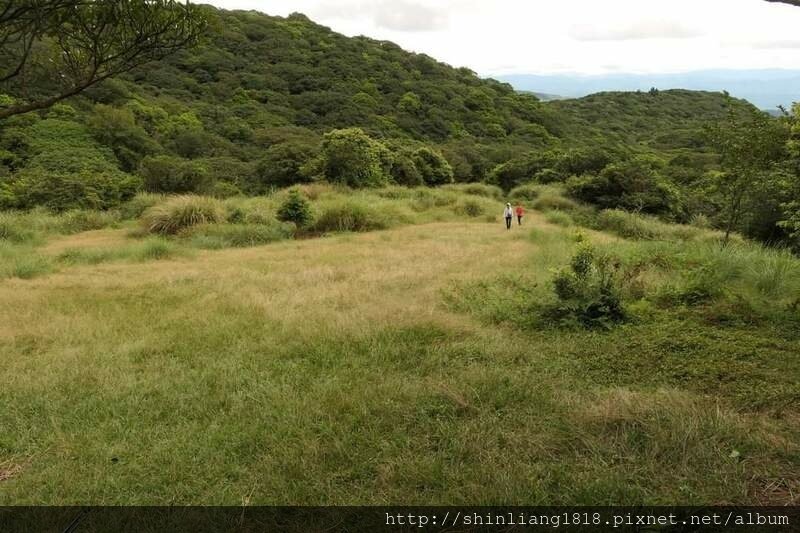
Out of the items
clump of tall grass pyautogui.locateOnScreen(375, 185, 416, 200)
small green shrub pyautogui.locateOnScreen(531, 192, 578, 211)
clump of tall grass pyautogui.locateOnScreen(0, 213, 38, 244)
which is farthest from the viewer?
small green shrub pyautogui.locateOnScreen(531, 192, 578, 211)

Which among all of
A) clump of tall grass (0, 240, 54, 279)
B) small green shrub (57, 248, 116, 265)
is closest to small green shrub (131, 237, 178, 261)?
small green shrub (57, 248, 116, 265)

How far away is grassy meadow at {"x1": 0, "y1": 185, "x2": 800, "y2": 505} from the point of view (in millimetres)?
3586

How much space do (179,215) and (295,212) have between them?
3.88 meters

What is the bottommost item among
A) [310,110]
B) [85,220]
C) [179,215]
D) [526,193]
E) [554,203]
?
[554,203]

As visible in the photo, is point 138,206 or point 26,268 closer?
point 26,268

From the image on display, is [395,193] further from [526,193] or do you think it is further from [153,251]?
[153,251]

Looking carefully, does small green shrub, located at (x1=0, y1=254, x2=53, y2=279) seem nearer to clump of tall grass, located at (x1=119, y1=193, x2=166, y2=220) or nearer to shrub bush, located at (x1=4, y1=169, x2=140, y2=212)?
clump of tall grass, located at (x1=119, y1=193, x2=166, y2=220)

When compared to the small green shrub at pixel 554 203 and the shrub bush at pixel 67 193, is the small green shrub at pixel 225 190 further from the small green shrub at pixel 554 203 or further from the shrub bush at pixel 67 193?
the small green shrub at pixel 554 203

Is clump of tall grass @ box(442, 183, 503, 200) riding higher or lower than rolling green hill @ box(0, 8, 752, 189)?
lower

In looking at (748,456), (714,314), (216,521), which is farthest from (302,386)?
(714,314)

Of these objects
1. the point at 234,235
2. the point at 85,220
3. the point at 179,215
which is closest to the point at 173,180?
the point at 85,220

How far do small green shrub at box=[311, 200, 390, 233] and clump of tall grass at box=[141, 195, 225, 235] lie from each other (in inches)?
140

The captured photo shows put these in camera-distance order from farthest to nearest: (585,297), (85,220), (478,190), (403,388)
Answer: (478,190)
(85,220)
(585,297)
(403,388)

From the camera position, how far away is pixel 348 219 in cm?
2003
